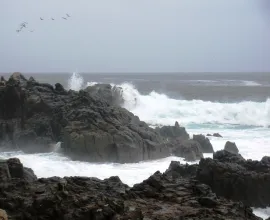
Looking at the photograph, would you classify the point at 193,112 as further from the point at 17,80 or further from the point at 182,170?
the point at 182,170

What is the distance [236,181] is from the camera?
38.6 ft

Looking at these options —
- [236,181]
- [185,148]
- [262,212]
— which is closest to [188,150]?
[185,148]

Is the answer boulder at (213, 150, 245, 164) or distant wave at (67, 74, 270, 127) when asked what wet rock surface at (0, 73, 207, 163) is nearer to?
boulder at (213, 150, 245, 164)

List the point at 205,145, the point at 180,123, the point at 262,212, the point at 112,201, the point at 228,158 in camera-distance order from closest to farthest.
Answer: the point at 112,201 → the point at 262,212 → the point at 228,158 → the point at 205,145 → the point at 180,123

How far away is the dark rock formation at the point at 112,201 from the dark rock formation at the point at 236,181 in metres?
2.17

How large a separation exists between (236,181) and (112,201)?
15.9ft

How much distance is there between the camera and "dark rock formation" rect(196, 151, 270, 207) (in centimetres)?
1178

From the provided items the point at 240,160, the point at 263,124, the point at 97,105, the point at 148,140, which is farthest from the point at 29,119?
the point at 263,124

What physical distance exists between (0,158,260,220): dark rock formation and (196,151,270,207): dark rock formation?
2.17 m

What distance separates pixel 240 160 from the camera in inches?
503

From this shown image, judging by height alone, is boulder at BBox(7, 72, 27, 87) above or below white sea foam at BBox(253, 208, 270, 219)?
above

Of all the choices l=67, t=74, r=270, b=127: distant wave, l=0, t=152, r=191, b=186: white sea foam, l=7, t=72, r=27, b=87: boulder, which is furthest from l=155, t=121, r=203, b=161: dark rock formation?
l=67, t=74, r=270, b=127: distant wave

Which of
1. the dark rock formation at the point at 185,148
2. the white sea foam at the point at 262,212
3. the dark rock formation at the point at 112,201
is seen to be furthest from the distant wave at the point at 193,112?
the dark rock formation at the point at 112,201

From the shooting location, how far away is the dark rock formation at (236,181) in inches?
464
